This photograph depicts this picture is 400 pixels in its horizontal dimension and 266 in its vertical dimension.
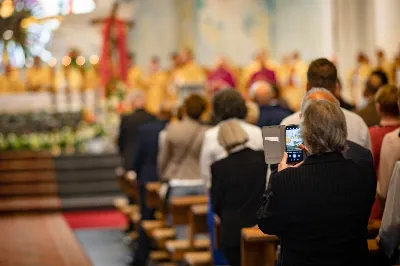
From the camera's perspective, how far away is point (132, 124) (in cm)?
1196

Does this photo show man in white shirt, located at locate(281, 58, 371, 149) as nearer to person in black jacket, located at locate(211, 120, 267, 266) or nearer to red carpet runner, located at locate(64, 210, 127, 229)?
person in black jacket, located at locate(211, 120, 267, 266)

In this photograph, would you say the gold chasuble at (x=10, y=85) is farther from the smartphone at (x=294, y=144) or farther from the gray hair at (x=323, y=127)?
the gray hair at (x=323, y=127)

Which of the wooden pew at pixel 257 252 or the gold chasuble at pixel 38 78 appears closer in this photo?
the wooden pew at pixel 257 252

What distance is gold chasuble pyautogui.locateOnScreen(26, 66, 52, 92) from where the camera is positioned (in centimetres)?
2685

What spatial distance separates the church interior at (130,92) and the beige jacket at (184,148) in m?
0.05

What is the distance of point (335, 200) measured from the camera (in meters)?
4.14

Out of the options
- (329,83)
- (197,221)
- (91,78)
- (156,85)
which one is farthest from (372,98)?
(91,78)

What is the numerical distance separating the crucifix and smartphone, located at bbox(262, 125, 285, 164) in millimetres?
20434

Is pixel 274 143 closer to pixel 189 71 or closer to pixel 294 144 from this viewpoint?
pixel 294 144

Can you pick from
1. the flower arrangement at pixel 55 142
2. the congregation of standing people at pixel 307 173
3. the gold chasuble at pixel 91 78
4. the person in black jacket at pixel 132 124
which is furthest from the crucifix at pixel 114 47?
the congregation of standing people at pixel 307 173

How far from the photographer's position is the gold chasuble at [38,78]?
26848 mm

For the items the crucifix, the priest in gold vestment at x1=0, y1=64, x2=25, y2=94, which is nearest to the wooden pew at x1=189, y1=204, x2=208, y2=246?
the crucifix

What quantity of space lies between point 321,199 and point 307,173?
0.13 m

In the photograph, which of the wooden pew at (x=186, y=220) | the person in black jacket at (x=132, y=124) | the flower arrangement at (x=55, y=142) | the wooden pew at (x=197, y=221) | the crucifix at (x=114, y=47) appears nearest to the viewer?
the wooden pew at (x=197, y=221)
